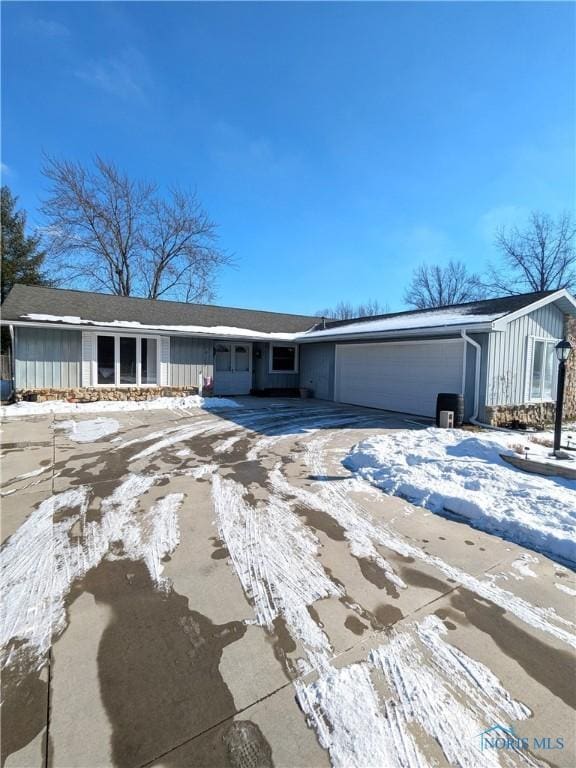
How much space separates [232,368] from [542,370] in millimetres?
10355

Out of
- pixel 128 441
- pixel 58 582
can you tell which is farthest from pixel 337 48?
pixel 58 582

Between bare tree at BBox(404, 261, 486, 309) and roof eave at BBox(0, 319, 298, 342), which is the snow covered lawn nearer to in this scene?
roof eave at BBox(0, 319, 298, 342)

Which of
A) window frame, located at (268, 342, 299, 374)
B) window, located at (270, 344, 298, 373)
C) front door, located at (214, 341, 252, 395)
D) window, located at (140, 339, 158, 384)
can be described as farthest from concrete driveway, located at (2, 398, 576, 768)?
window, located at (270, 344, 298, 373)

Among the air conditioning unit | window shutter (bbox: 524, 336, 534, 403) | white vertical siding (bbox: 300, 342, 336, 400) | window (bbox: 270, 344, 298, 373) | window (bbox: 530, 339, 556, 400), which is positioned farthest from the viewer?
window (bbox: 270, 344, 298, 373)

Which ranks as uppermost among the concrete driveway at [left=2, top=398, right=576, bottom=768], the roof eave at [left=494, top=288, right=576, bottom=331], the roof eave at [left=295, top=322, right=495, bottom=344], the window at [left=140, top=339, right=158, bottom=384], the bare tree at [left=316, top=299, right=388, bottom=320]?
the bare tree at [left=316, top=299, right=388, bottom=320]

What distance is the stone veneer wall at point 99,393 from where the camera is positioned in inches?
404

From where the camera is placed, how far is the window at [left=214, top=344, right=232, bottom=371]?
13781mm

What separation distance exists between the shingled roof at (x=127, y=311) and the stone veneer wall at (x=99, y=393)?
6.90ft

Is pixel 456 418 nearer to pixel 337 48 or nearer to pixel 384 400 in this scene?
pixel 384 400

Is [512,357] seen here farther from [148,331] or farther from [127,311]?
[127,311]

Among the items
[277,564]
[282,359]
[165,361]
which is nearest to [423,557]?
[277,564]

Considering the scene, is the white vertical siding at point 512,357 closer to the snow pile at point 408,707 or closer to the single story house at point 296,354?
the single story house at point 296,354

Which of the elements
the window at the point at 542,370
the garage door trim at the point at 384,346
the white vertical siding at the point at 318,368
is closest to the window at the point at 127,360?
the white vertical siding at the point at 318,368

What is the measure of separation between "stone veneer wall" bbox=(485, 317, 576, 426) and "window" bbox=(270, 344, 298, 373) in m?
8.25
